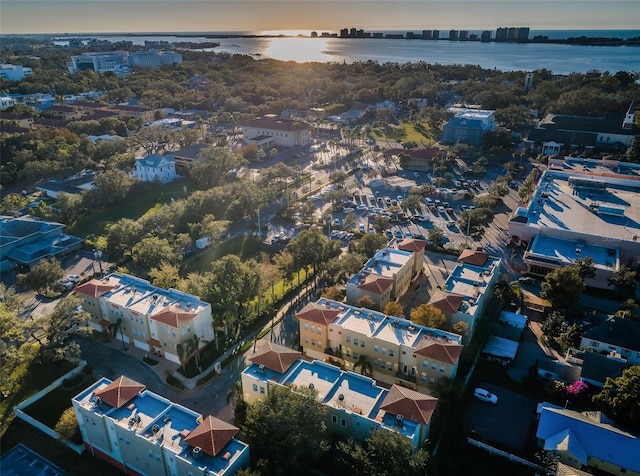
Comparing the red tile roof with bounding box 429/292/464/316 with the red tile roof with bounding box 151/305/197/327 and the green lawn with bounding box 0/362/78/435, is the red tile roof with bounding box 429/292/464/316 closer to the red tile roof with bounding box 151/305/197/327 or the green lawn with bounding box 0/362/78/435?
the red tile roof with bounding box 151/305/197/327

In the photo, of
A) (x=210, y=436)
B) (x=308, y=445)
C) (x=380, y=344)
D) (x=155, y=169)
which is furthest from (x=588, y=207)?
(x=155, y=169)

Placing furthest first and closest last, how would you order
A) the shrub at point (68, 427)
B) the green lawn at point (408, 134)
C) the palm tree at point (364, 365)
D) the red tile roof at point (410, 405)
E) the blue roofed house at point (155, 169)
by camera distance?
the green lawn at point (408, 134) → the blue roofed house at point (155, 169) → the palm tree at point (364, 365) → the shrub at point (68, 427) → the red tile roof at point (410, 405)

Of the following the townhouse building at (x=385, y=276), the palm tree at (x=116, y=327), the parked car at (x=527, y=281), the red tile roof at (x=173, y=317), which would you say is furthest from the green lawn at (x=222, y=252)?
the parked car at (x=527, y=281)

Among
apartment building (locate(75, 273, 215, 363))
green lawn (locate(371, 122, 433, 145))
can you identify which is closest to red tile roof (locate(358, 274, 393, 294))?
apartment building (locate(75, 273, 215, 363))

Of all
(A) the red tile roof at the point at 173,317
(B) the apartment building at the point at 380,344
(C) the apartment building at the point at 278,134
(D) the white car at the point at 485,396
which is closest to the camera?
(B) the apartment building at the point at 380,344

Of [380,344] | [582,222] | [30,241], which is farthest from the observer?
[582,222]

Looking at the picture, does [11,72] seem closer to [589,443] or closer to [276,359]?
[276,359]

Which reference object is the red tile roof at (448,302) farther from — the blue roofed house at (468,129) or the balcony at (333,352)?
the blue roofed house at (468,129)

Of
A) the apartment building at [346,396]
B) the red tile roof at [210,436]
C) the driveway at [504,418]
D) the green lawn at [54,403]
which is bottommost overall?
the driveway at [504,418]
